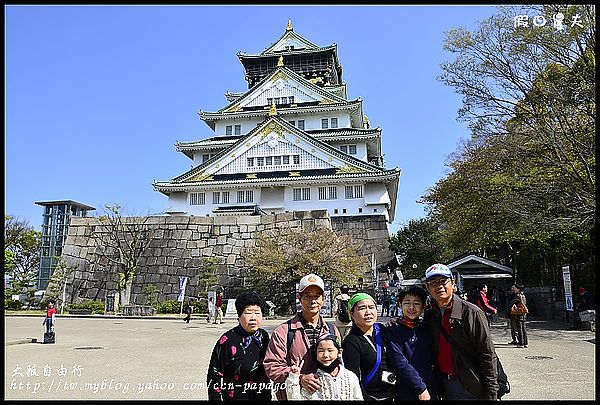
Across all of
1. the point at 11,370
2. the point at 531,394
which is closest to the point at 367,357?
the point at 531,394

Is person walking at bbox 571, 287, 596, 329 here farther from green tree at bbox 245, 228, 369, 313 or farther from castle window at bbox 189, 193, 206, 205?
castle window at bbox 189, 193, 206, 205

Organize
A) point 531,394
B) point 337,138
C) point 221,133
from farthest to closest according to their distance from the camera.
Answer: point 221,133 → point 337,138 → point 531,394

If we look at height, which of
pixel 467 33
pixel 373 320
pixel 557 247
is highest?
pixel 467 33

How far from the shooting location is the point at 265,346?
355cm

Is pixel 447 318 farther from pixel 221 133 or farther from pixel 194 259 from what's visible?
pixel 221 133

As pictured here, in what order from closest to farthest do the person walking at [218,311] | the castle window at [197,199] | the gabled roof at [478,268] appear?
the gabled roof at [478,268], the person walking at [218,311], the castle window at [197,199]

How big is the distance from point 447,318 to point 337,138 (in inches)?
1416

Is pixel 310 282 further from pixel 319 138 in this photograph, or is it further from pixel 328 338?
pixel 319 138

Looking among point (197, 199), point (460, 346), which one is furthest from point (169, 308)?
point (460, 346)

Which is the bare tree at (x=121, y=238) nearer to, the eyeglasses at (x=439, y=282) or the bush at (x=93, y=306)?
the bush at (x=93, y=306)

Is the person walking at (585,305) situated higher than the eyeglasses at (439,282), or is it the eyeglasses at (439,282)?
the eyeglasses at (439,282)

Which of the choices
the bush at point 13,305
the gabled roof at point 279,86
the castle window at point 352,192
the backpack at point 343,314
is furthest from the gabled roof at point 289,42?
the backpack at point 343,314

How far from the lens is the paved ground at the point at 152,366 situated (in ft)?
20.7

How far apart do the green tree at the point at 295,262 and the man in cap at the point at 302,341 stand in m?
17.8
